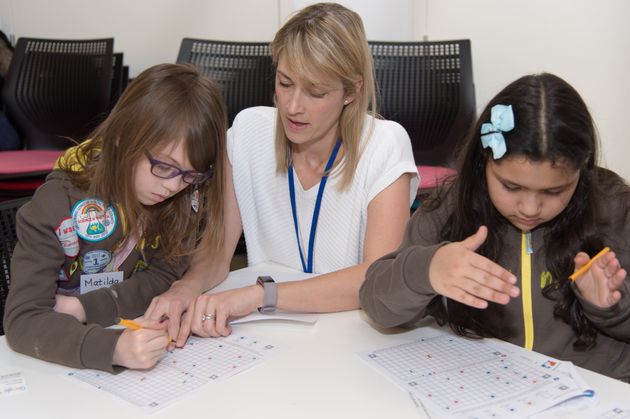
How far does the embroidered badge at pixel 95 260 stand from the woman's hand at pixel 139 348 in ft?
0.97

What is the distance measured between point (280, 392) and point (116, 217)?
1.88 ft

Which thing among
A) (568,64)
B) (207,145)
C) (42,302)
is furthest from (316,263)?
(568,64)

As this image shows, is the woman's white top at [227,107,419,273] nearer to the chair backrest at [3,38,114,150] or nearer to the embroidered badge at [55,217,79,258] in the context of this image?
the embroidered badge at [55,217,79,258]

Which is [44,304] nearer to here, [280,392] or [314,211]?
[280,392]

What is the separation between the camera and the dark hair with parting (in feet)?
4.10

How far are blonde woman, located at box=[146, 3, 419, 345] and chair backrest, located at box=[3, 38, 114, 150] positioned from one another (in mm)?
1926

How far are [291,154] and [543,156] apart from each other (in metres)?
0.77

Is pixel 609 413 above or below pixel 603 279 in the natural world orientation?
below

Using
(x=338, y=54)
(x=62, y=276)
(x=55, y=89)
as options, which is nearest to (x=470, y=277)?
→ (x=338, y=54)

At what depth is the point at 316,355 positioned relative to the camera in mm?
1253

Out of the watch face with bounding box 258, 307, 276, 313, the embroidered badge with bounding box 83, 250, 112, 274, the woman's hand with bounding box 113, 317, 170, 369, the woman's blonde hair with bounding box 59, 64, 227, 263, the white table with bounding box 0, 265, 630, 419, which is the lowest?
the white table with bounding box 0, 265, 630, 419

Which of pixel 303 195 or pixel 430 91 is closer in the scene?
pixel 303 195

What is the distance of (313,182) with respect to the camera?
181cm

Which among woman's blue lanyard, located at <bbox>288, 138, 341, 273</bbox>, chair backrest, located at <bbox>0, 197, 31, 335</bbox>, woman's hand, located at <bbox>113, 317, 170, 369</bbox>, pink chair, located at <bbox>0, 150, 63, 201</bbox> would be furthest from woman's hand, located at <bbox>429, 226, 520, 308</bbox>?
pink chair, located at <bbox>0, 150, 63, 201</bbox>
